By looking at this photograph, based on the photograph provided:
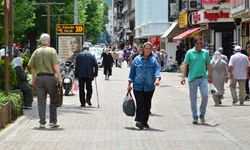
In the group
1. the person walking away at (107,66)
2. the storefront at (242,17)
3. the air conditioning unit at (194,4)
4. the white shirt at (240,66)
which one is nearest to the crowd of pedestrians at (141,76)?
the white shirt at (240,66)

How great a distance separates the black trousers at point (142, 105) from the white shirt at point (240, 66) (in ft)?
22.5

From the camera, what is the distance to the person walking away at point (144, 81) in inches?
584

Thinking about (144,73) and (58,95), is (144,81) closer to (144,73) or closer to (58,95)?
(144,73)

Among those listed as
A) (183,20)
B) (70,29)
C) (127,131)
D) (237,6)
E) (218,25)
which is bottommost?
(127,131)

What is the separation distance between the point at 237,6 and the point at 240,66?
12.8 meters

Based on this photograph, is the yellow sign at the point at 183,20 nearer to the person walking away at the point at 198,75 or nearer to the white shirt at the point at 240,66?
the white shirt at the point at 240,66

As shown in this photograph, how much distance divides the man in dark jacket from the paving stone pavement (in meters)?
0.53

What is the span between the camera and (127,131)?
47.0 ft

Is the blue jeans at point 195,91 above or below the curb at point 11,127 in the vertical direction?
above

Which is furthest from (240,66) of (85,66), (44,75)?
(44,75)

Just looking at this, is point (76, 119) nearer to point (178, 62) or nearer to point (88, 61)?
point (88, 61)

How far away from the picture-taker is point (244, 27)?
36469 millimetres

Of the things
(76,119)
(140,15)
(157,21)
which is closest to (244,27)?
(76,119)

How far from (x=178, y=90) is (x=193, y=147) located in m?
17.9
